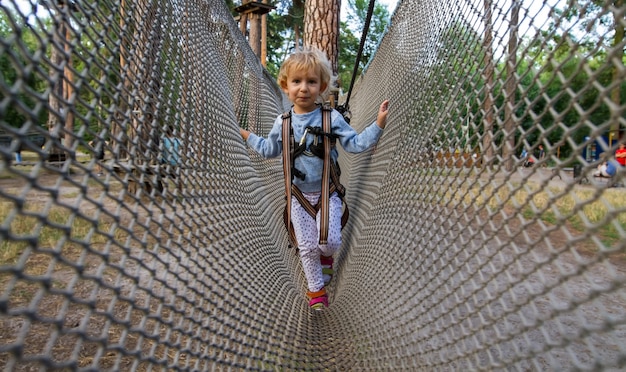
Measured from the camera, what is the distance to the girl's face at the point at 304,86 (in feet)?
6.15

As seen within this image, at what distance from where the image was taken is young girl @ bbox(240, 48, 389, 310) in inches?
73.4

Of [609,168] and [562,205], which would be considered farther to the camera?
[562,205]

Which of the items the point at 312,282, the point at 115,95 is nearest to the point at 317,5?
the point at 312,282

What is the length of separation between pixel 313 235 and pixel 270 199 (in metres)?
0.57

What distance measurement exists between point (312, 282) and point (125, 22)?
129 centimetres

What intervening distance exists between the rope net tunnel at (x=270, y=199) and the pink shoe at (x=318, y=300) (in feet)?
0.35

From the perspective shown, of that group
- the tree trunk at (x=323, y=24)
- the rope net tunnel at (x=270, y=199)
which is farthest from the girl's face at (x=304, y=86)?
the tree trunk at (x=323, y=24)

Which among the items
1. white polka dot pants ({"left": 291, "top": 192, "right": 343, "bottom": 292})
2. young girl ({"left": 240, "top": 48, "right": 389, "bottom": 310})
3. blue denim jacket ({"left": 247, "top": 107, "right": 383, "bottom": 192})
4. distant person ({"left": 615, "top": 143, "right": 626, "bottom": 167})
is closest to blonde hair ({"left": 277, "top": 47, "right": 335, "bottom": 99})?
young girl ({"left": 240, "top": 48, "right": 389, "bottom": 310})

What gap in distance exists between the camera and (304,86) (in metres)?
1.88

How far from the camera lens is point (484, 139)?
0.98m

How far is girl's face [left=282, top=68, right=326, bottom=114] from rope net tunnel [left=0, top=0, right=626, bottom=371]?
0.92 ft

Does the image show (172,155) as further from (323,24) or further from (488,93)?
(323,24)

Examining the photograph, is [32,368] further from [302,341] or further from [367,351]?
[367,351]

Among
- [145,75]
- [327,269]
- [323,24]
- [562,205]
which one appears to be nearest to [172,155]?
[145,75]
